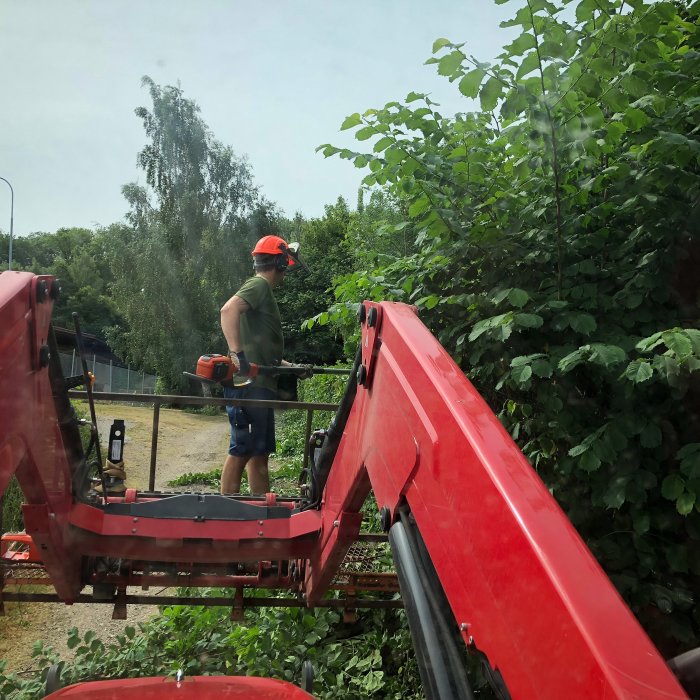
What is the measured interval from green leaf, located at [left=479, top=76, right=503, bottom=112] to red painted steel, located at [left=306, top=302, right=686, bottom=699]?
3.75 feet

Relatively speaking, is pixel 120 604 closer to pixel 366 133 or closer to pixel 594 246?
pixel 366 133

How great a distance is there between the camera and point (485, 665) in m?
1.11

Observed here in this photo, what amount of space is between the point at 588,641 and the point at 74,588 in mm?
2524

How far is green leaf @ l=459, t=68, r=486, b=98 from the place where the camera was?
2.53 meters

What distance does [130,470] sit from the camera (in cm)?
1103

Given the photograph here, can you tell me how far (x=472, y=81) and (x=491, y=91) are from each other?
0.27 ft

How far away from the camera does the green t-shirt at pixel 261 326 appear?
4410 millimetres

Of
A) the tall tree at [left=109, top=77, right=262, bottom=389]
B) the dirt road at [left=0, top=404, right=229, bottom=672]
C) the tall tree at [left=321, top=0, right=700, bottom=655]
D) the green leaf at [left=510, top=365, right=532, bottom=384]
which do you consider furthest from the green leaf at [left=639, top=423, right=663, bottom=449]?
the tall tree at [left=109, top=77, right=262, bottom=389]

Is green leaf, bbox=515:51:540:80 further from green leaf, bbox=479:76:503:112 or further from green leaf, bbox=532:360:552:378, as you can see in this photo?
green leaf, bbox=532:360:552:378

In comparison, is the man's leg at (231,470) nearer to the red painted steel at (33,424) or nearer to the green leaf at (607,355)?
the red painted steel at (33,424)

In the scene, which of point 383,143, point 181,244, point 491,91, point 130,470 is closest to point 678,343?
point 491,91

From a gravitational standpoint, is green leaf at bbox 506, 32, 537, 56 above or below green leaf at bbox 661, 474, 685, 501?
above

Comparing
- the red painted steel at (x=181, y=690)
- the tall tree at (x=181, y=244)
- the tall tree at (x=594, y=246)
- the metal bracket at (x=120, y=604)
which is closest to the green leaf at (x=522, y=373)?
the tall tree at (x=594, y=246)

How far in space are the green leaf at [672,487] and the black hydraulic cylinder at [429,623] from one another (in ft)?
3.86
